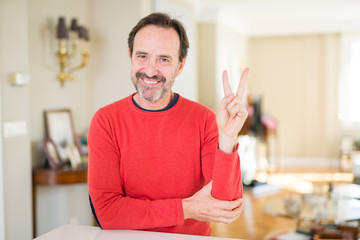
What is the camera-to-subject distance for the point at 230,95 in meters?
1.29

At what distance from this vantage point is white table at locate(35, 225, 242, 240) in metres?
1.26

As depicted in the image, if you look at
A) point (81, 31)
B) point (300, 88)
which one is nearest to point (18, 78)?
point (81, 31)

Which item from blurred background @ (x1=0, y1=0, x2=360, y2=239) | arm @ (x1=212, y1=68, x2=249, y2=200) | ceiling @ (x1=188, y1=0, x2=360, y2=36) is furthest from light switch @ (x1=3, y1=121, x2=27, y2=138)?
ceiling @ (x1=188, y1=0, x2=360, y2=36)

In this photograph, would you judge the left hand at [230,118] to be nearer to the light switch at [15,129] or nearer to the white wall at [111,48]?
the light switch at [15,129]

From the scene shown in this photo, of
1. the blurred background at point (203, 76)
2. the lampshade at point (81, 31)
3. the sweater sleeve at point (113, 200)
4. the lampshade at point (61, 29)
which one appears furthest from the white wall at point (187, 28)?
the sweater sleeve at point (113, 200)

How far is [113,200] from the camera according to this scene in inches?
53.4

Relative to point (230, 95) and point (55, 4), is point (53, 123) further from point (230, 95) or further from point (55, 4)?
point (230, 95)

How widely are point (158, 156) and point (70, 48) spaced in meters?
2.31

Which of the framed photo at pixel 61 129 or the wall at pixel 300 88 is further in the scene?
the wall at pixel 300 88

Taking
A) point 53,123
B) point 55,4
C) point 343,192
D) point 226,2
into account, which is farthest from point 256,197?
point 55,4

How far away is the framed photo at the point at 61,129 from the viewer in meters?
3.20

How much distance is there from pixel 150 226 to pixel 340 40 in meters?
7.15

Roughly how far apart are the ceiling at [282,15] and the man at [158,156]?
3439 millimetres

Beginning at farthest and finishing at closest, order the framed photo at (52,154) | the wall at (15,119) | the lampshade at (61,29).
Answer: the lampshade at (61,29)
the framed photo at (52,154)
the wall at (15,119)
